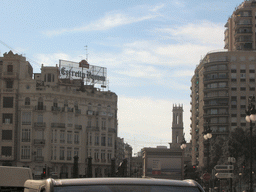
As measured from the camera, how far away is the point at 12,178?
1664 cm

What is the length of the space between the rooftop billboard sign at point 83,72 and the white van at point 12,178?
76207 mm

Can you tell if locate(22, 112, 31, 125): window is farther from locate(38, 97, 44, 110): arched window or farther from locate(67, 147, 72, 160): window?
locate(67, 147, 72, 160): window

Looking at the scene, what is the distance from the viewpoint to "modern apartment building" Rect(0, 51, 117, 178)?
82.6 meters

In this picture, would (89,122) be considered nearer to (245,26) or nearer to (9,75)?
(9,75)

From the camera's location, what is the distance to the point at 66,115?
8788 centimetres

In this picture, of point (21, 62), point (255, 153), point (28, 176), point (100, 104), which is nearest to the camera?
point (28, 176)

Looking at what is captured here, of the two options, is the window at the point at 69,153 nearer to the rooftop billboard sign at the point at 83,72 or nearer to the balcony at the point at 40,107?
the balcony at the point at 40,107

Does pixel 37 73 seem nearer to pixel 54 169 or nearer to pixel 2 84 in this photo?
pixel 2 84

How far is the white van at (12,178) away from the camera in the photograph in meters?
16.5

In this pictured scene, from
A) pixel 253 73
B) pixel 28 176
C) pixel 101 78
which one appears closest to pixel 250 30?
pixel 253 73

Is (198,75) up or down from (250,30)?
down

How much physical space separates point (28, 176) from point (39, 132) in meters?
68.6

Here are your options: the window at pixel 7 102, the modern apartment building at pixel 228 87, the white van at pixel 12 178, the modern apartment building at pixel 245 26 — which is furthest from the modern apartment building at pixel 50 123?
the white van at pixel 12 178

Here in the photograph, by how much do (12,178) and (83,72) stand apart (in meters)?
79.8
